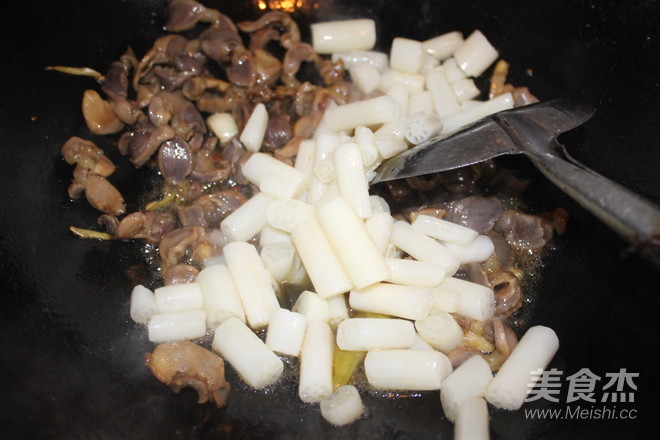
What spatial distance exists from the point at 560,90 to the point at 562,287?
1.08 meters

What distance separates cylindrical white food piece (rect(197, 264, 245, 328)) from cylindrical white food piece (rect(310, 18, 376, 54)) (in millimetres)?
1554

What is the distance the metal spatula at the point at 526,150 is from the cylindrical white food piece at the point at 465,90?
2.36 ft

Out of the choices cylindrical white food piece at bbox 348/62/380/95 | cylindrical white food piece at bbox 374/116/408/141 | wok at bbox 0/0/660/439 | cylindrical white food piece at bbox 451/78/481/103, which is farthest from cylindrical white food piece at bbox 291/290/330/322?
cylindrical white food piece at bbox 451/78/481/103

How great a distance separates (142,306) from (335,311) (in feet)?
2.73

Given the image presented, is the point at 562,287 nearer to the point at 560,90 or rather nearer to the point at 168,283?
the point at 560,90

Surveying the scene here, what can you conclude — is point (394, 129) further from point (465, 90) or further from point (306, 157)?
point (465, 90)

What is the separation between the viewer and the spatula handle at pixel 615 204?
1.68m

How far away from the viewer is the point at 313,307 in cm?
243

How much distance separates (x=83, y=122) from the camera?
289 centimetres

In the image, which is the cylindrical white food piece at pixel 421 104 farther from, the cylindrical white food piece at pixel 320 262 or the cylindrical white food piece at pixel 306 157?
the cylindrical white food piece at pixel 320 262

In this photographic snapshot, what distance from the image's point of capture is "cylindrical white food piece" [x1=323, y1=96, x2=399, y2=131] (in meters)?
2.85

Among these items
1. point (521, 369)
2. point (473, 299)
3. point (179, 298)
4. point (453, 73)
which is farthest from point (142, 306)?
point (453, 73)

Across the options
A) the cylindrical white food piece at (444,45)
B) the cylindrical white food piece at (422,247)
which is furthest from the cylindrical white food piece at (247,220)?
the cylindrical white food piece at (444,45)

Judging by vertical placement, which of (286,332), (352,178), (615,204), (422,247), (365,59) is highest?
(615,204)
